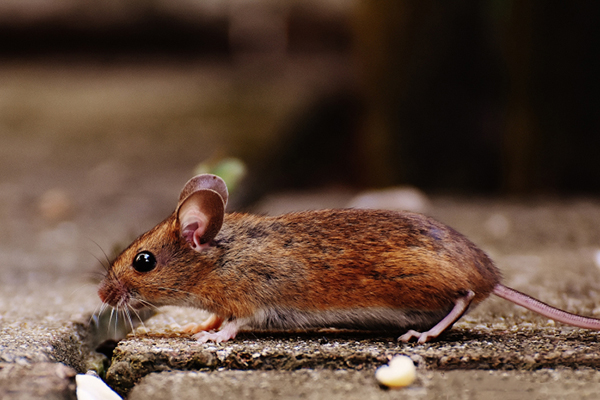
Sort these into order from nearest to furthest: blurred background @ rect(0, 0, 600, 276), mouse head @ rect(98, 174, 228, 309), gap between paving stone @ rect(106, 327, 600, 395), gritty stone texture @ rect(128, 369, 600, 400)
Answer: gritty stone texture @ rect(128, 369, 600, 400), gap between paving stone @ rect(106, 327, 600, 395), mouse head @ rect(98, 174, 228, 309), blurred background @ rect(0, 0, 600, 276)

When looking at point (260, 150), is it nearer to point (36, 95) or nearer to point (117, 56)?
point (117, 56)

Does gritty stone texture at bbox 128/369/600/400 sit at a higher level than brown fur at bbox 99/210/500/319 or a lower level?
lower

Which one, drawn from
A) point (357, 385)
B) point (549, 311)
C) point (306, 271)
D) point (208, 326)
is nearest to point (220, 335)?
point (208, 326)

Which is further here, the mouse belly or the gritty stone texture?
the mouse belly

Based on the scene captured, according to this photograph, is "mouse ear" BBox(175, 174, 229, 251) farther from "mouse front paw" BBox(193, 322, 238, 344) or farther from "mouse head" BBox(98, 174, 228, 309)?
"mouse front paw" BBox(193, 322, 238, 344)

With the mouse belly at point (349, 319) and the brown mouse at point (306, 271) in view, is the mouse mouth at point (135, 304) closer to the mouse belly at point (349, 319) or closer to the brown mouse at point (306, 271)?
the brown mouse at point (306, 271)

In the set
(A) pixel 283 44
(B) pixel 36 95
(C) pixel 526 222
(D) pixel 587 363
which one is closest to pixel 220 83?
(A) pixel 283 44

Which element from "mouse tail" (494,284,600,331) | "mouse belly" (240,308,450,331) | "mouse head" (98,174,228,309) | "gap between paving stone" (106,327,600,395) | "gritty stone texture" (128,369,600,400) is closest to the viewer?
"gritty stone texture" (128,369,600,400)

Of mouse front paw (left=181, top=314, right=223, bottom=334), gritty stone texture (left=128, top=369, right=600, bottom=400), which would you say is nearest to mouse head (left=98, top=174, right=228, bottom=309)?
mouse front paw (left=181, top=314, right=223, bottom=334)

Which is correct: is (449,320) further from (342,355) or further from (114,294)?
(114,294)
